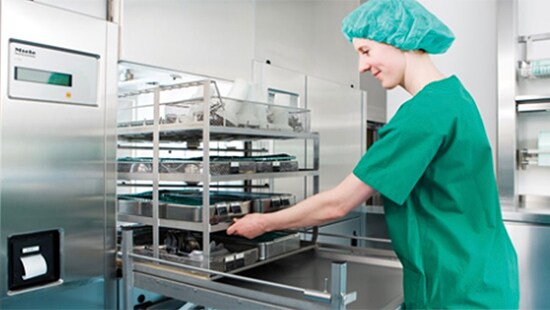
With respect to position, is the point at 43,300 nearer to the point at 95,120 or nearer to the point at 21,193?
the point at 21,193

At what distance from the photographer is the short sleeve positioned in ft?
3.44

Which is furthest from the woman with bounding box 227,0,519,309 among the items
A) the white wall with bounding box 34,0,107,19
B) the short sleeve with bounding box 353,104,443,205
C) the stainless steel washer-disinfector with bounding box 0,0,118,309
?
the white wall with bounding box 34,0,107,19

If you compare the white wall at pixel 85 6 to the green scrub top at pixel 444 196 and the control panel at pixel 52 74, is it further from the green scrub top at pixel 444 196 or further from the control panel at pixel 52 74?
the green scrub top at pixel 444 196

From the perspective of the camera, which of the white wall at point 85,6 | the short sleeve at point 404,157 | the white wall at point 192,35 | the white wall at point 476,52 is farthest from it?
the white wall at point 476,52

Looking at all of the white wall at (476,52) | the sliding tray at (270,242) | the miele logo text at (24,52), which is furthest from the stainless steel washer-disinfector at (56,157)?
the white wall at (476,52)

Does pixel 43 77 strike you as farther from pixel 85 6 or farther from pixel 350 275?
pixel 350 275

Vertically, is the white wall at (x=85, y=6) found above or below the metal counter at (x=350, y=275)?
above

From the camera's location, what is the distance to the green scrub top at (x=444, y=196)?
3.47 feet

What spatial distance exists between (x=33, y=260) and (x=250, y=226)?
61 centimetres

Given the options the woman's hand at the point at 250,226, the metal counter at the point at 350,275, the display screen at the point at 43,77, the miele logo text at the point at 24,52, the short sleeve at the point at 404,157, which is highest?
the miele logo text at the point at 24,52

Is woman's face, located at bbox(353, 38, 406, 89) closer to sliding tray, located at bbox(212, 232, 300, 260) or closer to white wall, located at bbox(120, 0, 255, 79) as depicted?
sliding tray, located at bbox(212, 232, 300, 260)

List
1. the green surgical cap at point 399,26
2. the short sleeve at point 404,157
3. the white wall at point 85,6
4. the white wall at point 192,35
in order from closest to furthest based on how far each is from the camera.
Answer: the short sleeve at point 404,157 < the green surgical cap at point 399,26 < the white wall at point 85,6 < the white wall at point 192,35

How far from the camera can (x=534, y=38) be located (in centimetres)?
229

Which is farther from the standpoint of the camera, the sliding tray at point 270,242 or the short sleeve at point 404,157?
the sliding tray at point 270,242
